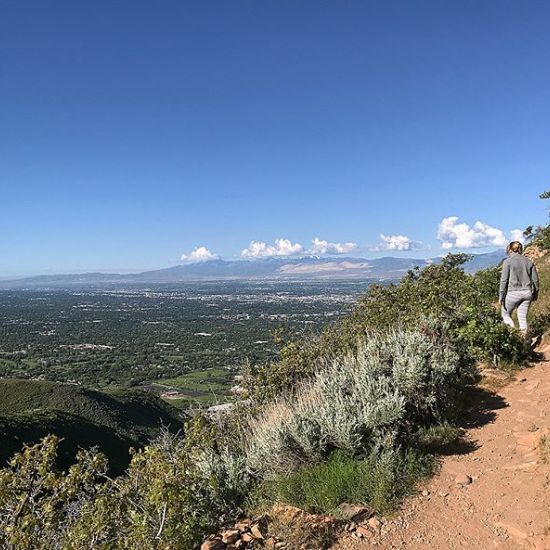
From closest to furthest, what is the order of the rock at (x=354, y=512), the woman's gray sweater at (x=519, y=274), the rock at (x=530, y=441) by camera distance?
the rock at (x=354, y=512) → the rock at (x=530, y=441) → the woman's gray sweater at (x=519, y=274)

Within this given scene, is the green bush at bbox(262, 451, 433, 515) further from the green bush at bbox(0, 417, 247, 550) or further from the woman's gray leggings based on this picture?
the woman's gray leggings

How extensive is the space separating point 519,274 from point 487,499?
4550 mm

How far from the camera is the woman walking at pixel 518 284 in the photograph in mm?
7461

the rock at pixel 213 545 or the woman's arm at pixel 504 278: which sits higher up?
the woman's arm at pixel 504 278

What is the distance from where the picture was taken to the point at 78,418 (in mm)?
40344

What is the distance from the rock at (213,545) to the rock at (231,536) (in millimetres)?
39

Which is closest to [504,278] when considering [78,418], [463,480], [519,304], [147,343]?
[519,304]

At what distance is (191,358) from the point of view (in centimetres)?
9350

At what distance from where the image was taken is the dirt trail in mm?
3457

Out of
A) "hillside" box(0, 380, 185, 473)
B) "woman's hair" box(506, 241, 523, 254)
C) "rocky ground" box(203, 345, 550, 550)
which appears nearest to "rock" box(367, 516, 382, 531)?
"rocky ground" box(203, 345, 550, 550)

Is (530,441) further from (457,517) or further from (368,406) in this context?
(368,406)

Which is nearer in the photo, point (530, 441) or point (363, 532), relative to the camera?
point (363, 532)

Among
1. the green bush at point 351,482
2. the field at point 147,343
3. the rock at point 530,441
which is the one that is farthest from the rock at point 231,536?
the field at point 147,343

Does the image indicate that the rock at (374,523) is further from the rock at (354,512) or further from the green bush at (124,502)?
the green bush at (124,502)
